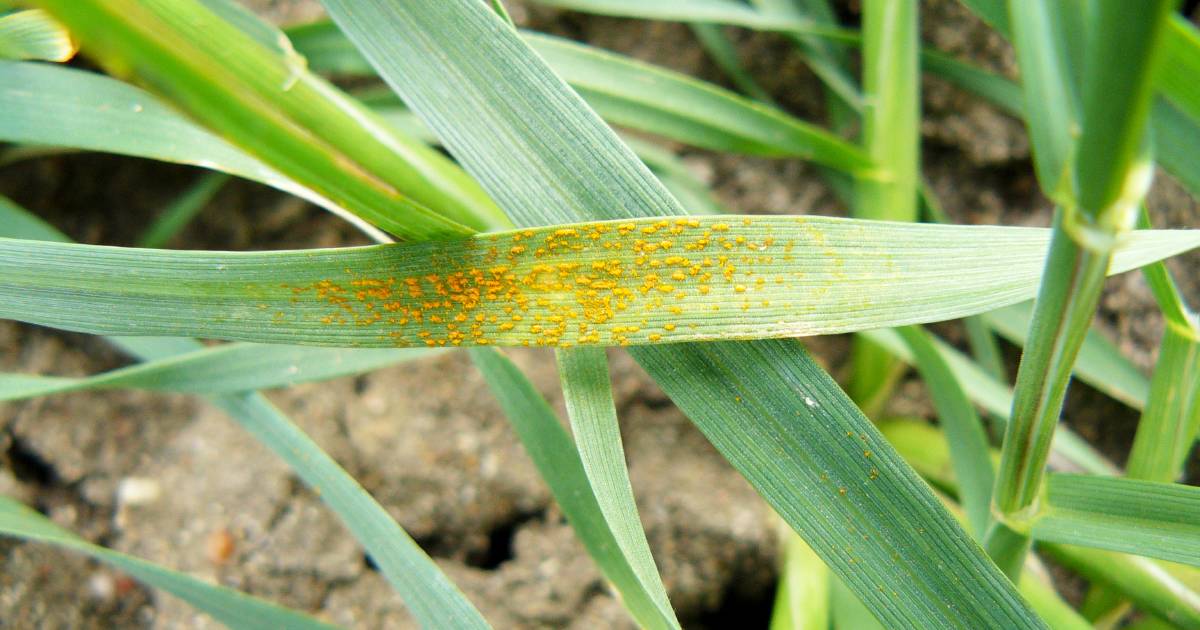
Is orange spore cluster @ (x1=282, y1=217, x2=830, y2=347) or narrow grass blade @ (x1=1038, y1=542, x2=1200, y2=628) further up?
orange spore cluster @ (x1=282, y1=217, x2=830, y2=347)

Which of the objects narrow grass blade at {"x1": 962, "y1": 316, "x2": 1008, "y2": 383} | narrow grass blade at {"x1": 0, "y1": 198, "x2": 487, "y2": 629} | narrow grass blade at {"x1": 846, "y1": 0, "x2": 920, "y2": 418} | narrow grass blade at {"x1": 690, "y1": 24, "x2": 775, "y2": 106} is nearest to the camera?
narrow grass blade at {"x1": 0, "y1": 198, "x2": 487, "y2": 629}

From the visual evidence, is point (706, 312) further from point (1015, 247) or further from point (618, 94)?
point (618, 94)

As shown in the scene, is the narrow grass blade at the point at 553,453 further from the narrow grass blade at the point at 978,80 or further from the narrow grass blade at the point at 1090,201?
the narrow grass blade at the point at 978,80

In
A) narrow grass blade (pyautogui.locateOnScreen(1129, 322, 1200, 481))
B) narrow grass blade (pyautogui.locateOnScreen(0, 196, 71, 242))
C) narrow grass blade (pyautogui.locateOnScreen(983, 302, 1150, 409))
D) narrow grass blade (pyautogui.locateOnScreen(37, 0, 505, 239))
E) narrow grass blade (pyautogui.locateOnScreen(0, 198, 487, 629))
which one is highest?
narrow grass blade (pyautogui.locateOnScreen(0, 196, 71, 242))

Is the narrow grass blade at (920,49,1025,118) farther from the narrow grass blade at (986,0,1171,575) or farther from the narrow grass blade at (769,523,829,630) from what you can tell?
the narrow grass blade at (769,523,829,630)

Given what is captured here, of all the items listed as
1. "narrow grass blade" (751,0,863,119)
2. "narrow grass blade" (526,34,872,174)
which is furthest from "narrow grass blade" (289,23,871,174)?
"narrow grass blade" (751,0,863,119)

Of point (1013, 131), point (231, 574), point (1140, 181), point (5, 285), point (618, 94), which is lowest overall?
point (1013, 131)

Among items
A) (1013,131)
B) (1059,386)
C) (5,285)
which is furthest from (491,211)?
(1013,131)

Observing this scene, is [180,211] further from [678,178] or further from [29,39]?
[678,178]
